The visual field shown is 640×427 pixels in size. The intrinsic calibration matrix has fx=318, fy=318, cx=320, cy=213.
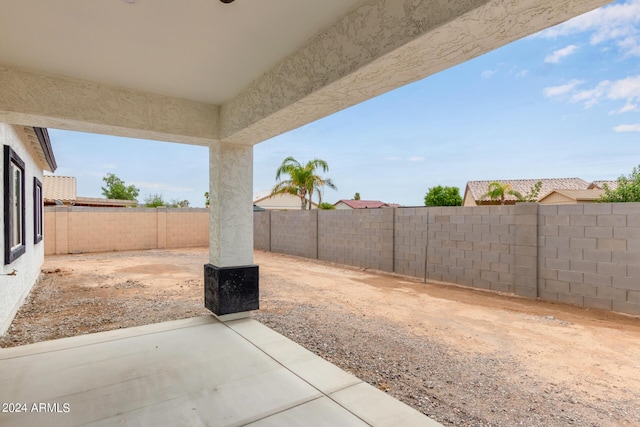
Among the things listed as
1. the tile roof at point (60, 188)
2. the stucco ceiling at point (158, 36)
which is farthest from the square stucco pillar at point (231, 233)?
the tile roof at point (60, 188)

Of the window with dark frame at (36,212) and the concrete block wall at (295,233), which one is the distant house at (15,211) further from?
the concrete block wall at (295,233)

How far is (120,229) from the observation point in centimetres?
1445

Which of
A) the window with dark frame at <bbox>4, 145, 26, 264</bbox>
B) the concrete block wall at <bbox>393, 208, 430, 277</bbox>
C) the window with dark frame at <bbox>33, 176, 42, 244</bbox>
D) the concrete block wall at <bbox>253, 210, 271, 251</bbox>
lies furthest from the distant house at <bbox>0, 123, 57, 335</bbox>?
the concrete block wall at <bbox>253, 210, 271, 251</bbox>

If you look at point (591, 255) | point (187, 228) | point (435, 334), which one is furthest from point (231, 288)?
point (187, 228)

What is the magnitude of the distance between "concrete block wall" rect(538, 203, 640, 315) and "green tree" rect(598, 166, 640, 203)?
499 centimetres

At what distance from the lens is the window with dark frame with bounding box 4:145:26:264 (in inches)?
155

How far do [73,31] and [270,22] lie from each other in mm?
1406

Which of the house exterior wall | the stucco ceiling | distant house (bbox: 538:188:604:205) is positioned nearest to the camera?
the stucco ceiling

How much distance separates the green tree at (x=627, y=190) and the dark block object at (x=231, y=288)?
1055 cm

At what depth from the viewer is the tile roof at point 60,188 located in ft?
62.0

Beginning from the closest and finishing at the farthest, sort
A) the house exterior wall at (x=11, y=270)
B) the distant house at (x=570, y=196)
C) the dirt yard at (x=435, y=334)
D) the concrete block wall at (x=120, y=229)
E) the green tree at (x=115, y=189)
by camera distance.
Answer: the dirt yard at (x=435, y=334) < the house exterior wall at (x=11, y=270) < the concrete block wall at (x=120, y=229) < the distant house at (x=570, y=196) < the green tree at (x=115, y=189)

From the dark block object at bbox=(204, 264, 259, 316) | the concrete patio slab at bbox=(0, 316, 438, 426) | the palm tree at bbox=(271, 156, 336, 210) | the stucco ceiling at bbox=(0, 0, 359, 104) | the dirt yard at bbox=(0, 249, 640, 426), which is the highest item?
the palm tree at bbox=(271, 156, 336, 210)

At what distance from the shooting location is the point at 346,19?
2016 mm

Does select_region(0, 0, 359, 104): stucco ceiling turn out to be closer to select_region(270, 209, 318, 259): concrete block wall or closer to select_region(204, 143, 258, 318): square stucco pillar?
select_region(204, 143, 258, 318): square stucco pillar
